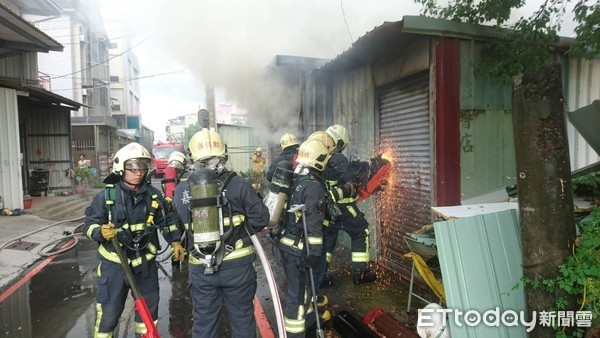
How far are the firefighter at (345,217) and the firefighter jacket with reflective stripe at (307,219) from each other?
0.86 metres

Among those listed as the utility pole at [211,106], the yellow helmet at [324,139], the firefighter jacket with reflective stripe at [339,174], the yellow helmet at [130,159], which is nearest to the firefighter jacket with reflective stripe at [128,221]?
the yellow helmet at [130,159]

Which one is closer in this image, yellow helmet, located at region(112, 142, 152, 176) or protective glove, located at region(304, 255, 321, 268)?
yellow helmet, located at region(112, 142, 152, 176)

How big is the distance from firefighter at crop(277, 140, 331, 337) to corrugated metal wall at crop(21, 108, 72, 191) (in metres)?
13.9

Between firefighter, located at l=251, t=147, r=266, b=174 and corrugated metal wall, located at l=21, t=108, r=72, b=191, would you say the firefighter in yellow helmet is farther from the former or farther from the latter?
corrugated metal wall, located at l=21, t=108, r=72, b=191

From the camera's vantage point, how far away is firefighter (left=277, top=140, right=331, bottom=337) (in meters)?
3.57

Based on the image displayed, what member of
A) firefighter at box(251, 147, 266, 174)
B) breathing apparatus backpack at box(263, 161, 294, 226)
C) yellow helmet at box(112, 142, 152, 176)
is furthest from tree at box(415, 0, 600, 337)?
firefighter at box(251, 147, 266, 174)

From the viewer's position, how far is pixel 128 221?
10.9 feet

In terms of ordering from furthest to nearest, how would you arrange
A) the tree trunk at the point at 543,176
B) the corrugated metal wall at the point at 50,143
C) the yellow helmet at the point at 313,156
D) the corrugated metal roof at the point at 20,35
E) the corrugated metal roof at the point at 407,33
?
the corrugated metal wall at the point at 50,143
the corrugated metal roof at the point at 20,35
the corrugated metal roof at the point at 407,33
the yellow helmet at the point at 313,156
the tree trunk at the point at 543,176

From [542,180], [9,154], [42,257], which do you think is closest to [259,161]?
[42,257]

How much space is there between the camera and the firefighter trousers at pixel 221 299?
2.99 m

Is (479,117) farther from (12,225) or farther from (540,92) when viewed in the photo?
(12,225)

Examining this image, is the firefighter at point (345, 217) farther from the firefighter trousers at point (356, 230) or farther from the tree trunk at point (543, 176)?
the tree trunk at point (543, 176)

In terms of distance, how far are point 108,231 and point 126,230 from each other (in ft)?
0.82

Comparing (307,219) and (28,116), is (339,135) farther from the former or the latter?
(28,116)
